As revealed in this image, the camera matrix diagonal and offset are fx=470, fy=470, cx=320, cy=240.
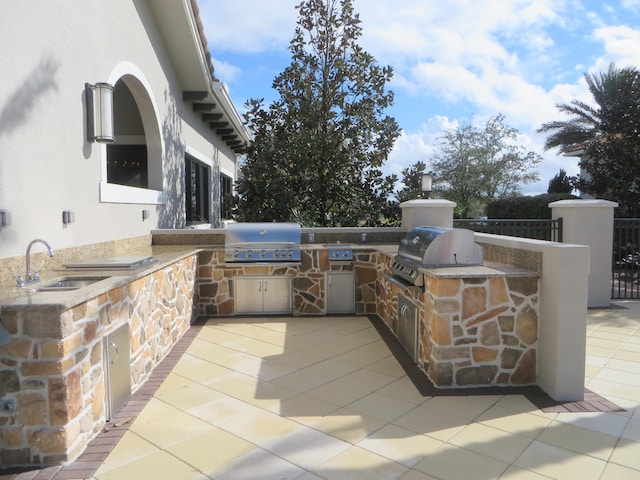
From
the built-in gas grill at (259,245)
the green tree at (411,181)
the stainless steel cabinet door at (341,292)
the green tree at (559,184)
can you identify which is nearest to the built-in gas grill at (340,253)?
the stainless steel cabinet door at (341,292)

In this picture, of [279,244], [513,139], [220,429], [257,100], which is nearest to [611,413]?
[220,429]

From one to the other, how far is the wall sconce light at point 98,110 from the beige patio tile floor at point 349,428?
2410mm

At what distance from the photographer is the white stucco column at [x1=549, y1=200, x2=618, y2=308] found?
23.8ft

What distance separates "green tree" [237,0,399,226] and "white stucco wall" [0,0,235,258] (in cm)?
268

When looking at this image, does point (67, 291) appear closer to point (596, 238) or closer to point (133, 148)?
point (133, 148)

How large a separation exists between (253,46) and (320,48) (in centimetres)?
140

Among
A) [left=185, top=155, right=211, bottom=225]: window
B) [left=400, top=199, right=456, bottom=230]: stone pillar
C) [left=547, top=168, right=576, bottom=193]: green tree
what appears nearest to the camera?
[left=400, top=199, right=456, bottom=230]: stone pillar

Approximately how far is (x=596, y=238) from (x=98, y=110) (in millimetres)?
7106

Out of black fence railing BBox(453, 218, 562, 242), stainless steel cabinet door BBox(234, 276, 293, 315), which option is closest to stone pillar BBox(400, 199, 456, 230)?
black fence railing BBox(453, 218, 562, 242)

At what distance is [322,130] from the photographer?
8828 millimetres

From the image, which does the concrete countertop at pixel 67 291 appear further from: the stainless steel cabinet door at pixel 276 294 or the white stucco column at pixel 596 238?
the white stucco column at pixel 596 238

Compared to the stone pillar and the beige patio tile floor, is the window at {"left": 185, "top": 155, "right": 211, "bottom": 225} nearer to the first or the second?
the stone pillar

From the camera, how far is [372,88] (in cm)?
899

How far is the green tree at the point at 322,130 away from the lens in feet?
28.8
